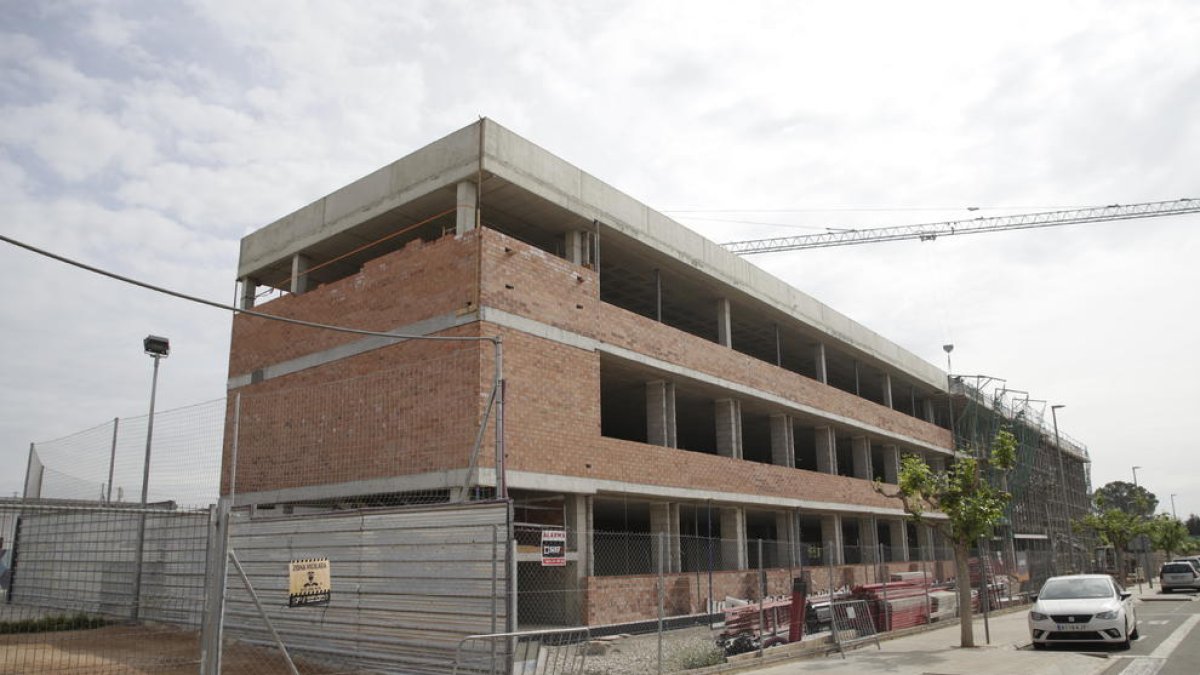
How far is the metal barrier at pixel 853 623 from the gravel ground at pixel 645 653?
8.60ft

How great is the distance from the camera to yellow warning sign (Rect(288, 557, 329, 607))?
400 inches

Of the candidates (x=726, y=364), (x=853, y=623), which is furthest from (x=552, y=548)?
(x=726, y=364)

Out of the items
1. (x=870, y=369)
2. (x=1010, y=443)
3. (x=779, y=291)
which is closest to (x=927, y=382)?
(x=870, y=369)

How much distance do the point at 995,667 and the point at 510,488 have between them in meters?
9.57

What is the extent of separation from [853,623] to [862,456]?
19333mm

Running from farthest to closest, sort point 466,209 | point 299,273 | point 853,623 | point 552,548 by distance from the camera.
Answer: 1. point 299,273
2. point 466,209
3. point 853,623
4. point 552,548

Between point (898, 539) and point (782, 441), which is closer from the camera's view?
point (782, 441)

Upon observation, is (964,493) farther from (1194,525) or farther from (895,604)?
(1194,525)

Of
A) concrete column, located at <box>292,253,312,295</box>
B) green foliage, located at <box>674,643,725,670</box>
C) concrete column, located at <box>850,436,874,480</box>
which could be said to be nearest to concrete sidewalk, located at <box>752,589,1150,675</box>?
green foliage, located at <box>674,643,725,670</box>

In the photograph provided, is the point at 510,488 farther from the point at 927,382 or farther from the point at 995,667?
the point at 927,382

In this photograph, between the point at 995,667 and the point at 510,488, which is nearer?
the point at 995,667

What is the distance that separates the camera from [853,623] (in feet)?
58.5

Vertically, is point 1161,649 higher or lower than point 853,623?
lower

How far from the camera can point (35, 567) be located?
42.3 ft
